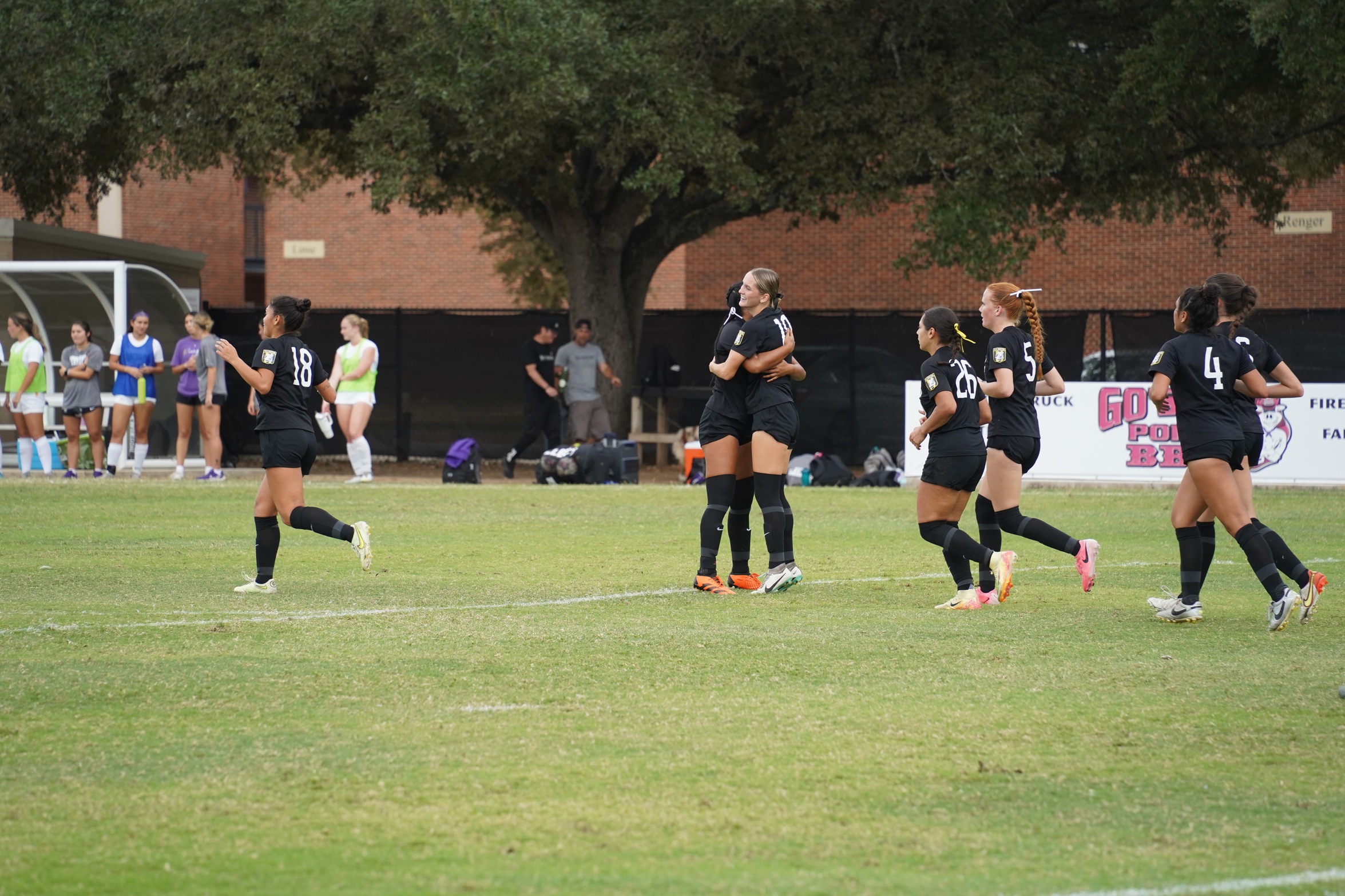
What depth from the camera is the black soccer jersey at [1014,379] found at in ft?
29.3

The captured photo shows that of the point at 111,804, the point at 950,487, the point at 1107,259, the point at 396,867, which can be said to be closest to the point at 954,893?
the point at 396,867

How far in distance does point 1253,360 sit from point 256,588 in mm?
5902

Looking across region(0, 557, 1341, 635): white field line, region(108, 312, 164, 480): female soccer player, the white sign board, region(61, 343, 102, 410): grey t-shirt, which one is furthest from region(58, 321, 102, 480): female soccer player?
region(0, 557, 1341, 635): white field line

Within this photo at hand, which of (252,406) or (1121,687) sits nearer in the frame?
(1121,687)

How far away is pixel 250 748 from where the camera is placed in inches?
210

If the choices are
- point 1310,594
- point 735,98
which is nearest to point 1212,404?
point 1310,594

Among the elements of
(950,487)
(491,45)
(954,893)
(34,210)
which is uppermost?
(491,45)

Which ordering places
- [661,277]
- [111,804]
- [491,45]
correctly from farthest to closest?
[661,277], [491,45], [111,804]

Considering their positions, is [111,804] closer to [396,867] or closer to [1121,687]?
[396,867]

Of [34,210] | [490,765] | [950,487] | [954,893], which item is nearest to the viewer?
[954,893]

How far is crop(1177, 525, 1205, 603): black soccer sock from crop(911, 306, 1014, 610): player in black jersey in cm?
93

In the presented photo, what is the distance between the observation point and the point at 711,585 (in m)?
9.66

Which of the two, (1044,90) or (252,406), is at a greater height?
(1044,90)

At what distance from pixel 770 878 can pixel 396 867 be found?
3.18 feet
